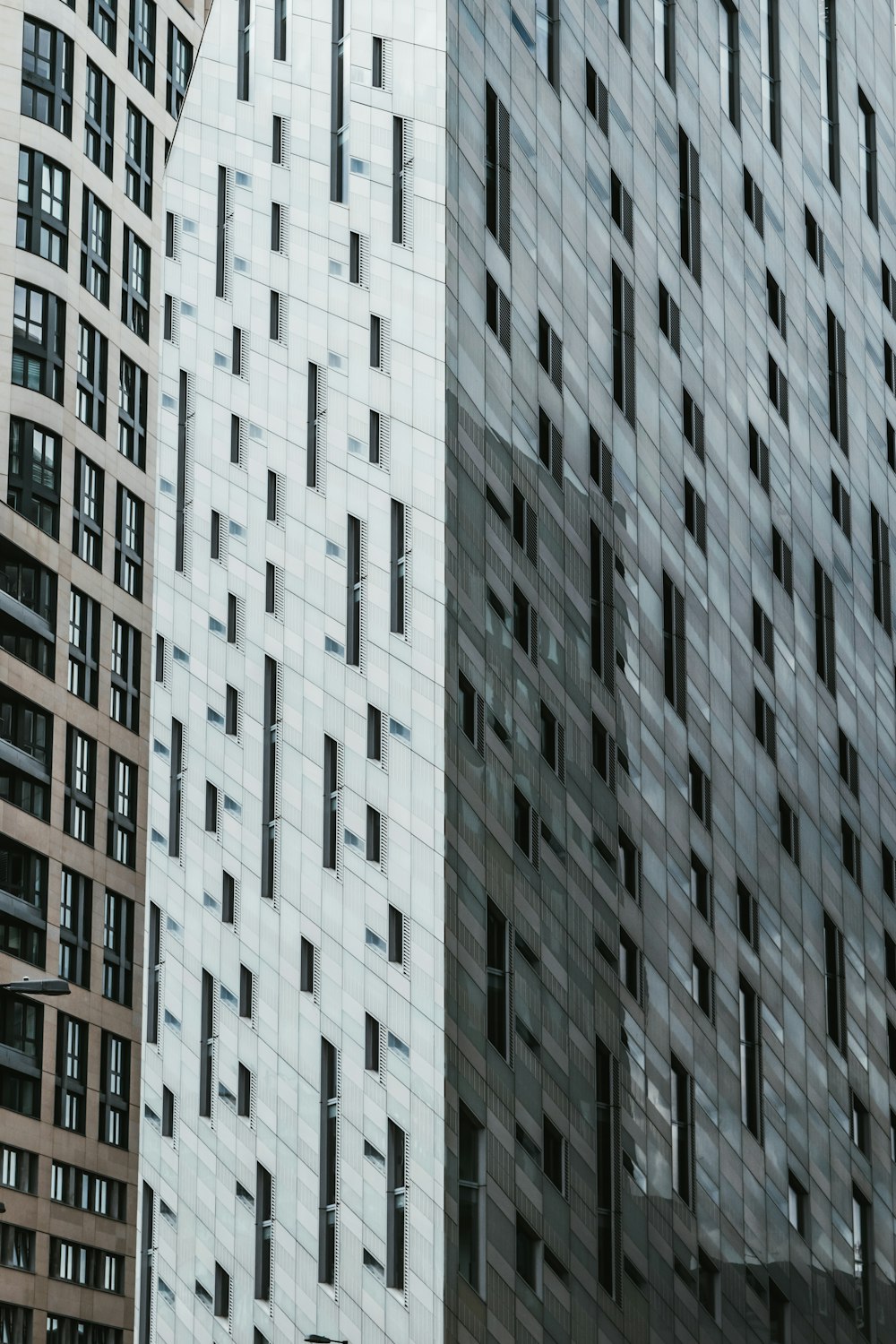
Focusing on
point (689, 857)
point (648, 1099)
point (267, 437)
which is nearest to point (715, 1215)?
point (648, 1099)

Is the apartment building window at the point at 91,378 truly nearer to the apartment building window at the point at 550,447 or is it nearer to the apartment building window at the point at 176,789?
the apartment building window at the point at 176,789

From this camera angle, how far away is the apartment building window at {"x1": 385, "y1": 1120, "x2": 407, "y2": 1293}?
37.6m

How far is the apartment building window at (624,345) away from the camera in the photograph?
46.5 meters

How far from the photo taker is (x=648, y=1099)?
4262 cm

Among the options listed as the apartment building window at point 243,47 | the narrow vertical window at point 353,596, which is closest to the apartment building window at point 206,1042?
the narrow vertical window at point 353,596

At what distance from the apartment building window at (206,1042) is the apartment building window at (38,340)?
2952 cm

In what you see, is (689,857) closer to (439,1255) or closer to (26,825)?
(439,1255)

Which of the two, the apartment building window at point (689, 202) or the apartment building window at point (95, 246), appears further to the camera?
the apartment building window at point (95, 246)

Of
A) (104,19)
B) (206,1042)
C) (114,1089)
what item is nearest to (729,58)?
(206,1042)

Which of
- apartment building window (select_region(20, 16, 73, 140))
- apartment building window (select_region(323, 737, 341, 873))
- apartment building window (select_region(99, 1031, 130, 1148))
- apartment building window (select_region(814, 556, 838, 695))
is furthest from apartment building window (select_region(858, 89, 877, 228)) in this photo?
apartment building window (select_region(99, 1031, 130, 1148))

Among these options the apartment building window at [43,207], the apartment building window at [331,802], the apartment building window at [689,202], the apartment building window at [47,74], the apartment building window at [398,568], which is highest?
the apartment building window at [47,74]

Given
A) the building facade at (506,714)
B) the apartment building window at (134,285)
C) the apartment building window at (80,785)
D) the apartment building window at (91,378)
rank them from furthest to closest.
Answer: the apartment building window at (134,285) < the apartment building window at (91,378) < the apartment building window at (80,785) < the building facade at (506,714)

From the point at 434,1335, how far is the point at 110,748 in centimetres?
3887

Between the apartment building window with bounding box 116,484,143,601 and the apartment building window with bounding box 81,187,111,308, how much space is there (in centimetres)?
709
